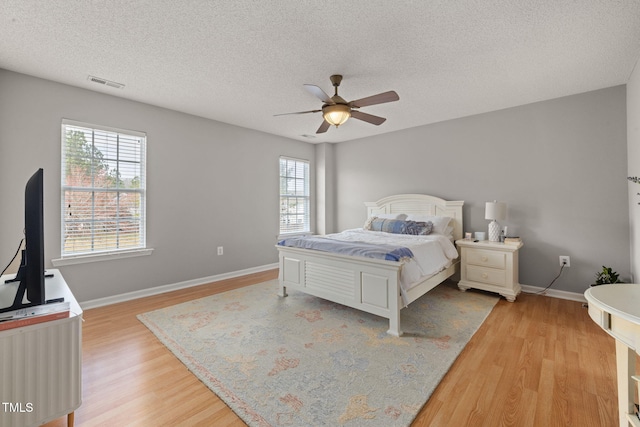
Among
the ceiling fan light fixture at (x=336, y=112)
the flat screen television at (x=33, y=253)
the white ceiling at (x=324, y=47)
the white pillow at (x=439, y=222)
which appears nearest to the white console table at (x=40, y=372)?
the flat screen television at (x=33, y=253)

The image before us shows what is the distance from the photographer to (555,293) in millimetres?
3488

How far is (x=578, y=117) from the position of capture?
10.9ft

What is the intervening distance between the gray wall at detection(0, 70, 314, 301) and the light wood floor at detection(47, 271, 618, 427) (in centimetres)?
102

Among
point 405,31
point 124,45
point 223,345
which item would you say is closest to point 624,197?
point 405,31

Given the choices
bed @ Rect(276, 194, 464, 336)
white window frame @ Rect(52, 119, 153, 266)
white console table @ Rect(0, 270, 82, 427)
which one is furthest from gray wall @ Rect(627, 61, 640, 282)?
white window frame @ Rect(52, 119, 153, 266)

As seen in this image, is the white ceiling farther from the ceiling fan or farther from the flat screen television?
the flat screen television

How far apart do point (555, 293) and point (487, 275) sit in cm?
87

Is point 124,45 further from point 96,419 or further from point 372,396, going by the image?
point 372,396

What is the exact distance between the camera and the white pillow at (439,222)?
157 inches

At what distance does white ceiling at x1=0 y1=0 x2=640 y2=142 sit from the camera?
188 centimetres

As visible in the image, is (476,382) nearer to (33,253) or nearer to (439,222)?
(439,222)

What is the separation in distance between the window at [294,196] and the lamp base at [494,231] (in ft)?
11.1

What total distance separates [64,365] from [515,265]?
4.31 metres

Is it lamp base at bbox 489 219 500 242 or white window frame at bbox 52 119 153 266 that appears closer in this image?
white window frame at bbox 52 119 153 266
